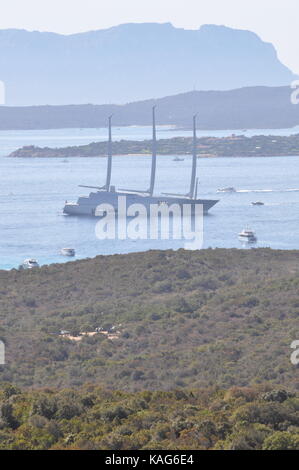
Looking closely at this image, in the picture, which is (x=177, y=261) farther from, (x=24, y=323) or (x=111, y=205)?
(x=111, y=205)

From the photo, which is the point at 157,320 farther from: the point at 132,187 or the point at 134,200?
the point at 132,187

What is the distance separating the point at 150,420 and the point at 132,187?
10085cm

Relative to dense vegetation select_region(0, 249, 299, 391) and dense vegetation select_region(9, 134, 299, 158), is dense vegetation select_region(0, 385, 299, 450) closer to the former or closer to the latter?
dense vegetation select_region(0, 249, 299, 391)

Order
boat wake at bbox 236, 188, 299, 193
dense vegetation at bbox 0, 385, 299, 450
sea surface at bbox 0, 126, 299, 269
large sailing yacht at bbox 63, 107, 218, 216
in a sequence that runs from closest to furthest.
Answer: dense vegetation at bbox 0, 385, 299, 450, sea surface at bbox 0, 126, 299, 269, large sailing yacht at bbox 63, 107, 218, 216, boat wake at bbox 236, 188, 299, 193

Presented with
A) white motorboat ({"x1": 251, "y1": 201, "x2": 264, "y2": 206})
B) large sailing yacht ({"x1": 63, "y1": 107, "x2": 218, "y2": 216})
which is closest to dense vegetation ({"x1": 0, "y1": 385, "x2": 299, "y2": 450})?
large sailing yacht ({"x1": 63, "y1": 107, "x2": 218, "y2": 216})

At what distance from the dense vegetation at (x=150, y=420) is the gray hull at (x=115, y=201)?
6714cm

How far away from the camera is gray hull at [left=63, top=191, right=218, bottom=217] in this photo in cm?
8569

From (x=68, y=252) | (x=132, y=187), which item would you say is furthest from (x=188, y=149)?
(x=68, y=252)

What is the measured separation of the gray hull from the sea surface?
1100 millimetres

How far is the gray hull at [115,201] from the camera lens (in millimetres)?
85688

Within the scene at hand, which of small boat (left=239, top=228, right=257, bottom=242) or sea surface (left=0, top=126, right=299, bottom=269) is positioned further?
sea surface (left=0, top=126, right=299, bottom=269)


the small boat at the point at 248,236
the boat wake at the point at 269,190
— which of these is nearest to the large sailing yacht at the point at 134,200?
the small boat at the point at 248,236
